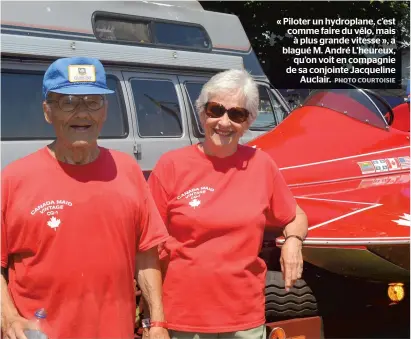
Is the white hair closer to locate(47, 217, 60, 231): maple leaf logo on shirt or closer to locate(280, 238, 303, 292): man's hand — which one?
locate(280, 238, 303, 292): man's hand

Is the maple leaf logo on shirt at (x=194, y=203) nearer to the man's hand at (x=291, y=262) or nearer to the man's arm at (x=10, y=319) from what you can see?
the man's hand at (x=291, y=262)

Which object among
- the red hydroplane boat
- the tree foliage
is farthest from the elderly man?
the tree foliage

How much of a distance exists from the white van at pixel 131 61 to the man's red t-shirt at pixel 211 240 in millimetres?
3486

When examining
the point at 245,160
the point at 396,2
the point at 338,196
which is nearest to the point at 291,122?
the point at 338,196

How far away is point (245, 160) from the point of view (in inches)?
103

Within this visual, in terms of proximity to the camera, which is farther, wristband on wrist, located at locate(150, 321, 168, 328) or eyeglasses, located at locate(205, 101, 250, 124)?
eyeglasses, located at locate(205, 101, 250, 124)

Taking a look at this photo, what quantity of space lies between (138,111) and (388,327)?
3234 mm

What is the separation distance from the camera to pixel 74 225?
2141mm

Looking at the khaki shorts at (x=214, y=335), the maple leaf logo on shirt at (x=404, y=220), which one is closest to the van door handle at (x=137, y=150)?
the maple leaf logo on shirt at (x=404, y=220)

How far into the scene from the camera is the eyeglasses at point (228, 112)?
2598 mm

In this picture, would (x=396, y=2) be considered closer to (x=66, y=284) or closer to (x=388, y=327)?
(x=388, y=327)

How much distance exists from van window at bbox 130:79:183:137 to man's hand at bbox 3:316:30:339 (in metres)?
4.67

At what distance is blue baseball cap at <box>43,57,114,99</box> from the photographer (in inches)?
86.8

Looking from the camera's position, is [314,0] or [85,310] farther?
[314,0]
